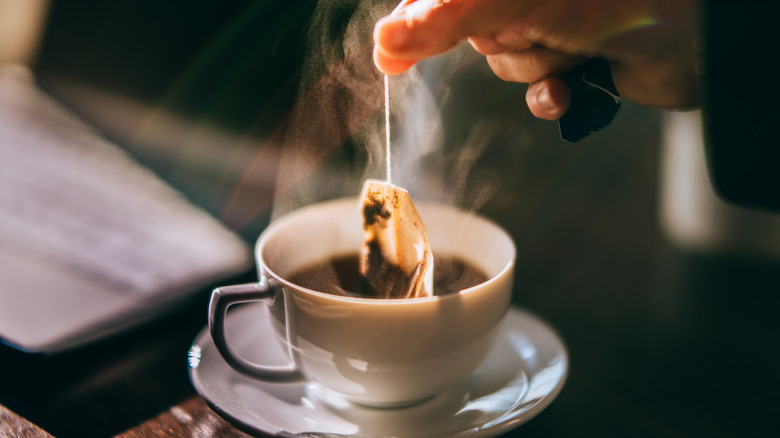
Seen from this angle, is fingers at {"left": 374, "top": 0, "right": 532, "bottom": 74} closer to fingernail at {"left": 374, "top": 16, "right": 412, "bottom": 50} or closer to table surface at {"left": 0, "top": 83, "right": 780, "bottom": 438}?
fingernail at {"left": 374, "top": 16, "right": 412, "bottom": 50}

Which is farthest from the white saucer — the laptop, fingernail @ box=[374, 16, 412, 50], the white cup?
fingernail @ box=[374, 16, 412, 50]

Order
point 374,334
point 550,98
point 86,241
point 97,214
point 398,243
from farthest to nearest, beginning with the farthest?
point 97,214, point 86,241, point 550,98, point 398,243, point 374,334

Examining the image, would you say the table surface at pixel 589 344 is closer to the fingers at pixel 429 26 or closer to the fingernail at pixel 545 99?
the fingernail at pixel 545 99

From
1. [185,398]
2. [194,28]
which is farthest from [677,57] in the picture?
[194,28]

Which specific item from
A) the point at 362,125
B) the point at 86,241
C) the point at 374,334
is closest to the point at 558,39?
the point at 362,125

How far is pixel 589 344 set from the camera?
0.64 m

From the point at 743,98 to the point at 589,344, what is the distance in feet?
1.04

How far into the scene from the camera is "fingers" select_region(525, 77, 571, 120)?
70 centimetres

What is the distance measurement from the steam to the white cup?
0.24 meters

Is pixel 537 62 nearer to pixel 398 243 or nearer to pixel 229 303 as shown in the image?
pixel 398 243

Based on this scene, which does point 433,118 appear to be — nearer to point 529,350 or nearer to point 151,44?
point 529,350

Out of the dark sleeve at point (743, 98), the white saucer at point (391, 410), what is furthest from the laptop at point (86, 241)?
the dark sleeve at point (743, 98)

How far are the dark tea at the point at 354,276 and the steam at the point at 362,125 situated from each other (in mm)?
107

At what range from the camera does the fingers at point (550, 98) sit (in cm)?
70
